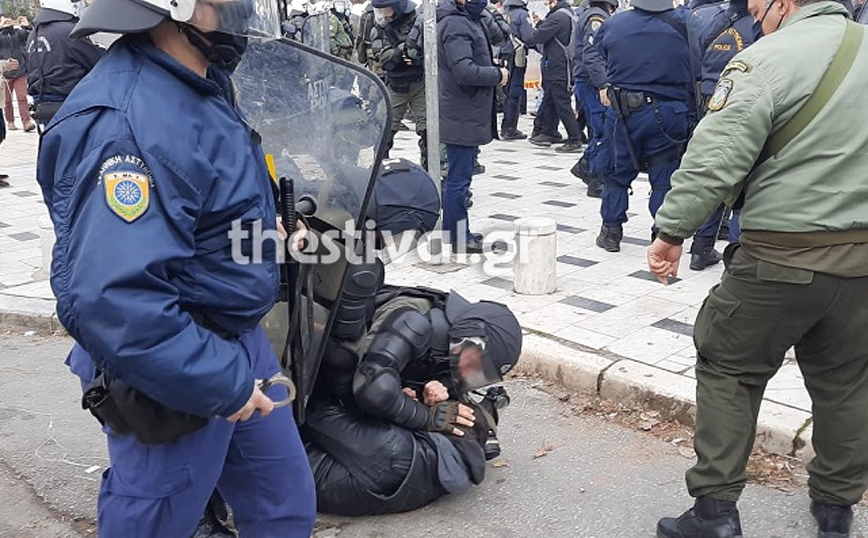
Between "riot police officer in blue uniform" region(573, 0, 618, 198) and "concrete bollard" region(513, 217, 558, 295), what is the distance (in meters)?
2.53

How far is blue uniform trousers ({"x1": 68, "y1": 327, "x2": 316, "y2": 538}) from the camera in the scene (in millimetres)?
1901

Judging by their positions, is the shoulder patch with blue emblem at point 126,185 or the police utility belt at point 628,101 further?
the police utility belt at point 628,101

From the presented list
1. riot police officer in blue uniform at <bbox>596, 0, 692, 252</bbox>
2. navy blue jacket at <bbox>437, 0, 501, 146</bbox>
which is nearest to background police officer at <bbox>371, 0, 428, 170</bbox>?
navy blue jacket at <bbox>437, 0, 501, 146</bbox>

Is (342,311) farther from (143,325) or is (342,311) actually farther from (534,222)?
(534,222)

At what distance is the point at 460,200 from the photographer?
6180 mm

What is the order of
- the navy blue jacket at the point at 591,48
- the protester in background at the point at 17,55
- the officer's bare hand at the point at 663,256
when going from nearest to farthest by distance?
the officer's bare hand at the point at 663,256 < the navy blue jacket at the point at 591,48 < the protester in background at the point at 17,55

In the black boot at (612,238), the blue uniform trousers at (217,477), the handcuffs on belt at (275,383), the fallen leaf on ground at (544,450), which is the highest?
the handcuffs on belt at (275,383)

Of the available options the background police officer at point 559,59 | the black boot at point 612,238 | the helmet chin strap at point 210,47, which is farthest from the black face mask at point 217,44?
the background police officer at point 559,59

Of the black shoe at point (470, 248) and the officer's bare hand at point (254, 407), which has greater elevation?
the officer's bare hand at point (254, 407)

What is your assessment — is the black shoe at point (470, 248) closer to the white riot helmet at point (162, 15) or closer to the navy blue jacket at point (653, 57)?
the navy blue jacket at point (653, 57)

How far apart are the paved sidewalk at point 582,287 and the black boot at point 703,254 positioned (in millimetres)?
48

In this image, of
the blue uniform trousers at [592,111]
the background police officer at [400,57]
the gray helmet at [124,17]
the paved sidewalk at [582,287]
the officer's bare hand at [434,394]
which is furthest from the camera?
the blue uniform trousers at [592,111]

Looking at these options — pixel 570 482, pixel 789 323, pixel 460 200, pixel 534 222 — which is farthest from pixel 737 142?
pixel 460 200

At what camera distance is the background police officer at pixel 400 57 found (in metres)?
7.32
